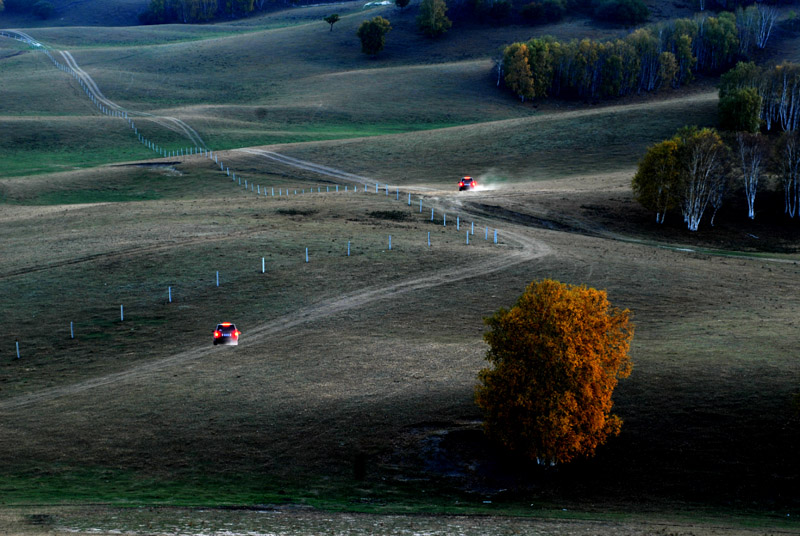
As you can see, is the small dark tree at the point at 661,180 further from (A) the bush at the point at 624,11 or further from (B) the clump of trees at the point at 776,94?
(A) the bush at the point at 624,11

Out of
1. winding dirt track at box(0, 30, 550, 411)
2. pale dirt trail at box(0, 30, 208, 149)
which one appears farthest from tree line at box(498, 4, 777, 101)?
winding dirt track at box(0, 30, 550, 411)

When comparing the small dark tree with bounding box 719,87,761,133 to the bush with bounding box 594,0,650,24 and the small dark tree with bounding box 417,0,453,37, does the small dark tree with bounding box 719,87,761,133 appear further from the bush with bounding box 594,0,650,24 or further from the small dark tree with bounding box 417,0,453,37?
the small dark tree with bounding box 417,0,453,37

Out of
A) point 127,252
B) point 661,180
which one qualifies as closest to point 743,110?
point 661,180

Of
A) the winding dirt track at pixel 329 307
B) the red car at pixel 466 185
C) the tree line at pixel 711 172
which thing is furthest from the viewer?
the red car at pixel 466 185

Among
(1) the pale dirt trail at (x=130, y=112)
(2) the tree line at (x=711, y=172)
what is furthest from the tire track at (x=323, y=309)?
(1) the pale dirt trail at (x=130, y=112)

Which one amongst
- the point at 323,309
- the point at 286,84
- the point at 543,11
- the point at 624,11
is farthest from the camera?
the point at 543,11

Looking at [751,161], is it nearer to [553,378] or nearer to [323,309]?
[323,309]

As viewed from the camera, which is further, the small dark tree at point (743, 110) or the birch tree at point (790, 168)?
the small dark tree at point (743, 110)
